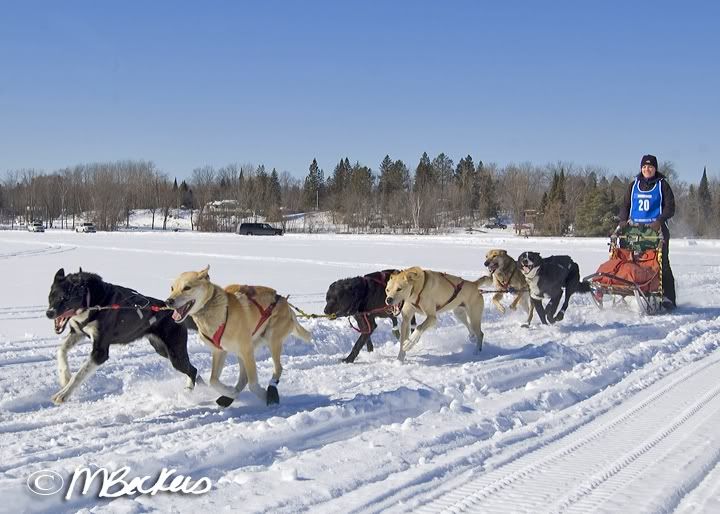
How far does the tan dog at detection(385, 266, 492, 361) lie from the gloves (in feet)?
14.2

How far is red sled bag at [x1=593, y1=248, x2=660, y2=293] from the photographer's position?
1059cm

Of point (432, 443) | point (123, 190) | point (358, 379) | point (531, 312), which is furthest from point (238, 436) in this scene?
point (123, 190)

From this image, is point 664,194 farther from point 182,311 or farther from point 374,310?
point 182,311

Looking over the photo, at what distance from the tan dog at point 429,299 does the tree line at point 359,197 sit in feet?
174

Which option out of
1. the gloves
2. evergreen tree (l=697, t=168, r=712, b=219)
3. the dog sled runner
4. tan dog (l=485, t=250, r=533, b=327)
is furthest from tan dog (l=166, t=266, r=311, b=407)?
evergreen tree (l=697, t=168, r=712, b=219)

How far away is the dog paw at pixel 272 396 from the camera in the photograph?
213 inches

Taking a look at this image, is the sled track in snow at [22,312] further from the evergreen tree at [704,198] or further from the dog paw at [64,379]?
the evergreen tree at [704,198]

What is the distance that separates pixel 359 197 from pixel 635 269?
72.2 m

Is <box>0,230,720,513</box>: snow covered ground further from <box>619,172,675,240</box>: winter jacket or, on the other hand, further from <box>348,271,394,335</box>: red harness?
<box>619,172,675,240</box>: winter jacket

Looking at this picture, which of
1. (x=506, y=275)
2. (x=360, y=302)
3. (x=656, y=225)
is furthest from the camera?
(x=656, y=225)

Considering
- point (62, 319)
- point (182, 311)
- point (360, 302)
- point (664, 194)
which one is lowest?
point (360, 302)

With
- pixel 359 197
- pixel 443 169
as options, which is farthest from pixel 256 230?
pixel 443 169

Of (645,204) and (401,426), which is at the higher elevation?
(645,204)

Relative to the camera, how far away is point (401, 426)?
477cm
